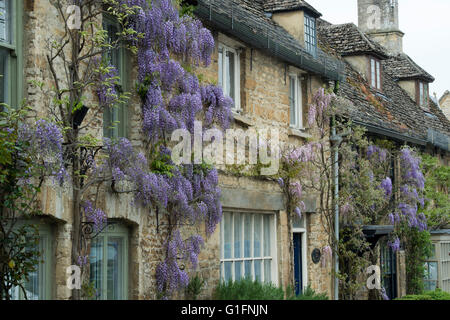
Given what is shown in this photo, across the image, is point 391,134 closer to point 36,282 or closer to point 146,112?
point 146,112

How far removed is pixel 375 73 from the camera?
2200 cm

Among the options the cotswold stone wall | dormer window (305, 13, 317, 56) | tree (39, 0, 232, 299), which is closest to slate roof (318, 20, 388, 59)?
dormer window (305, 13, 317, 56)

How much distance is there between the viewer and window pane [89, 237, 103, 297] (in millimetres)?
9586

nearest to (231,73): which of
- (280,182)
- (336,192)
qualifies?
(280,182)

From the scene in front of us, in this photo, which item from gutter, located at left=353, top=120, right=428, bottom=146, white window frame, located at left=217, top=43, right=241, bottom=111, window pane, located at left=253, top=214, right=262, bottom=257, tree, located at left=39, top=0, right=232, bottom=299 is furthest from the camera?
gutter, located at left=353, top=120, right=428, bottom=146

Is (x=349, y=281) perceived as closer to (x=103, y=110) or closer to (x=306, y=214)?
(x=306, y=214)

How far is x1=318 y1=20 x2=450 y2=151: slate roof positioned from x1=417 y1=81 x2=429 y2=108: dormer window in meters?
0.29

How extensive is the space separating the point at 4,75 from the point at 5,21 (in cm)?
60

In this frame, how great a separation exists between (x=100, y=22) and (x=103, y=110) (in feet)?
3.68

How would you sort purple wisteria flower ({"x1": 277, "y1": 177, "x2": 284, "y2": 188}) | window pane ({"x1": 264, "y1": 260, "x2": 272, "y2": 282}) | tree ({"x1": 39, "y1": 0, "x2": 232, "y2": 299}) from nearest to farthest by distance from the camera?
tree ({"x1": 39, "y1": 0, "x2": 232, "y2": 299}), window pane ({"x1": 264, "y1": 260, "x2": 272, "y2": 282}), purple wisteria flower ({"x1": 277, "y1": 177, "x2": 284, "y2": 188})

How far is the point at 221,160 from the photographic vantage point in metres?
12.2

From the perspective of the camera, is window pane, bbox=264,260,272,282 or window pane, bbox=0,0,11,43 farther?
window pane, bbox=264,260,272,282

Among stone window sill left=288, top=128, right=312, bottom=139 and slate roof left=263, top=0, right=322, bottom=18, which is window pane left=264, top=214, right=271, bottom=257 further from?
slate roof left=263, top=0, right=322, bottom=18
